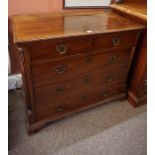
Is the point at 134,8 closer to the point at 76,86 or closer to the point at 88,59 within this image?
the point at 88,59

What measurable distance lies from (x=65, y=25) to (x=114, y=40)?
41 cm

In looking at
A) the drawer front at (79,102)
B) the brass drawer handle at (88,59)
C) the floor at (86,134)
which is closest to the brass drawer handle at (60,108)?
the drawer front at (79,102)

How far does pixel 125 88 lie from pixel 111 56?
507mm

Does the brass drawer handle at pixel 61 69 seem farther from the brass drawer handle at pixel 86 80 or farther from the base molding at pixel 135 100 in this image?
the base molding at pixel 135 100

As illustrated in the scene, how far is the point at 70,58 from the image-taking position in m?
1.29

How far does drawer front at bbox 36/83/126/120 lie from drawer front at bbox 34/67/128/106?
0.15 feet

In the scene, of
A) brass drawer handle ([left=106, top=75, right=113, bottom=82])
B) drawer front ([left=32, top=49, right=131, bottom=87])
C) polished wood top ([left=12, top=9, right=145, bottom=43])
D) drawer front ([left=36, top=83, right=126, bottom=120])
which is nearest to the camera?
polished wood top ([left=12, top=9, right=145, bottom=43])

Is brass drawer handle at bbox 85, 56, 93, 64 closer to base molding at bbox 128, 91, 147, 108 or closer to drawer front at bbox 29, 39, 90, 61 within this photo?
drawer front at bbox 29, 39, 90, 61

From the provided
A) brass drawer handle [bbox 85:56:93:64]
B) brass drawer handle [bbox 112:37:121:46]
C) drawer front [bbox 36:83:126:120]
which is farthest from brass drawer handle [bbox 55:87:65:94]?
brass drawer handle [bbox 112:37:121:46]

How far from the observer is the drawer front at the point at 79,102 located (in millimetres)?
1473

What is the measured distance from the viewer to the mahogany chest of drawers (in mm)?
1165

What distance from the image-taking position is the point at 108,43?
1.39 metres
